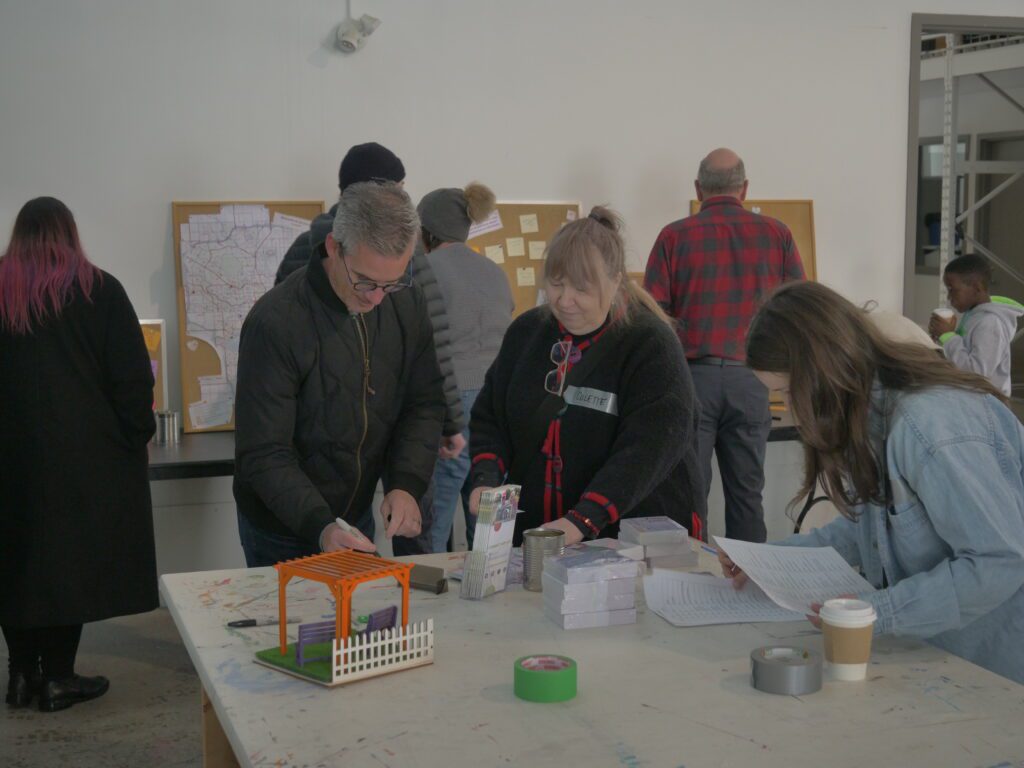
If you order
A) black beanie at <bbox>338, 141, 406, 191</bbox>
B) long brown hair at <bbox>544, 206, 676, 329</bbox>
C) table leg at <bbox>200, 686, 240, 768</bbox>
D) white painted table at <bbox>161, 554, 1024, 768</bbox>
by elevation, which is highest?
black beanie at <bbox>338, 141, 406, 191</bbox>

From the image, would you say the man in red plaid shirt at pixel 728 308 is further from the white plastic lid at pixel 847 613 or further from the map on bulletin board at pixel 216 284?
the white plastic lid at pixel 847 613

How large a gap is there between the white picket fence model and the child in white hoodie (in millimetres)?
3707

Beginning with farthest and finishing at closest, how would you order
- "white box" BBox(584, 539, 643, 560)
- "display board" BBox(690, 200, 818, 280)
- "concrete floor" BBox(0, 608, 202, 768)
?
"display board" BBox(690, 200, 818, 280) → "concrete floor" BBox(0, 608, 202, 768) → "white box" BBox(584, 539, 643, 560)

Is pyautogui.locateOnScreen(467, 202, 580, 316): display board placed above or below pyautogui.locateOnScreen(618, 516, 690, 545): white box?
above

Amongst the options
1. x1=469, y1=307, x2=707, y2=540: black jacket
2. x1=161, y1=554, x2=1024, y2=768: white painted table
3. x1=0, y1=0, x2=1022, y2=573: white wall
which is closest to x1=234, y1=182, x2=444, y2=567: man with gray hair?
x1=469, y1=307, x2=707, y2=540: black jacket

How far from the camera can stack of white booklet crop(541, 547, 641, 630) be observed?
6.20 feet

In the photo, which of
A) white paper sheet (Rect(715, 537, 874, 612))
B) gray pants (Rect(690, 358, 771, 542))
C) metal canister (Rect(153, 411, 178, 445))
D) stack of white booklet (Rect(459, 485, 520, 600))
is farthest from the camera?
metal canister (Rect(153, 411, 178, 445))

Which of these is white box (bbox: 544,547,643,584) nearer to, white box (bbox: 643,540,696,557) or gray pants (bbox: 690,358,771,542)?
white box (bbox: 643,540,696,557)

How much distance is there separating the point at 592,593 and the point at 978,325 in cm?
366

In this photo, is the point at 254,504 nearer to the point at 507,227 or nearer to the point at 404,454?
the point at 404,454

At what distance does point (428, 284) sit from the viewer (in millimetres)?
3344

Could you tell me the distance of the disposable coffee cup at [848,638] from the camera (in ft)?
5.35

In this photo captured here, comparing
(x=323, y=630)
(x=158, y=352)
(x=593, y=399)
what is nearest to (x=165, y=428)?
(x=158, y=352)

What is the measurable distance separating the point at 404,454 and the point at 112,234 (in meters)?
2.39
